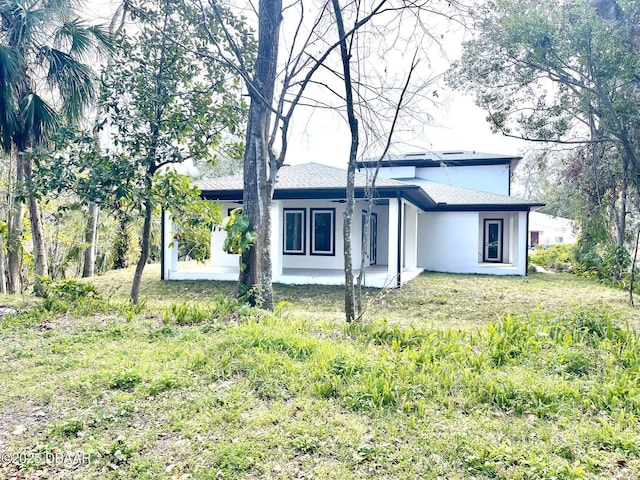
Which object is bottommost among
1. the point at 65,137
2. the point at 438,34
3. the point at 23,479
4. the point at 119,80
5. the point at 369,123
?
the point at 23,479

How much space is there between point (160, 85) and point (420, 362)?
6.33 meters

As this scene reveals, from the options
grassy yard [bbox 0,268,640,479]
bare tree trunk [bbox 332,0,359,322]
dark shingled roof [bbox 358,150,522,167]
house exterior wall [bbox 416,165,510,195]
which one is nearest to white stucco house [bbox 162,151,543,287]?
dark shingled roof [bbox 358,150,522,167]

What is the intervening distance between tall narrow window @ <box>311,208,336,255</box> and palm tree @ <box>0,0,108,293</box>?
26.6 ft

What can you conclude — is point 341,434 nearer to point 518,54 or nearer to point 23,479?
point 23,479

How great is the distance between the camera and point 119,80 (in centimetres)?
732

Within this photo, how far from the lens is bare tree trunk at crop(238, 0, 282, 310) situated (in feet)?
24.6

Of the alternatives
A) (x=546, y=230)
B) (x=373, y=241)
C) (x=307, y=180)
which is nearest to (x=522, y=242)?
(x=373, y=241)

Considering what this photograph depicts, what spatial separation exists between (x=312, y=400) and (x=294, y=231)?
11.9 m

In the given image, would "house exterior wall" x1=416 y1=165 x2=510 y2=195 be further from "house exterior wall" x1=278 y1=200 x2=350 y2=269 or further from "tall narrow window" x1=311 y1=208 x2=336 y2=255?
"tall narrow window" x1=311 y1=208 x2=336 y2=255

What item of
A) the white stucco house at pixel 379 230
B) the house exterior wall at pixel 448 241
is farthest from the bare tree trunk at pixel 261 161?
the house exterior wall at pixel 448 241

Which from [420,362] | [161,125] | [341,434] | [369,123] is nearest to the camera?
[341,434]

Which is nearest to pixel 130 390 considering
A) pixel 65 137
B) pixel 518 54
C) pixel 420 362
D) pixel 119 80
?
pixel 420 362

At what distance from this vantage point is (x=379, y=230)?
18000 mm

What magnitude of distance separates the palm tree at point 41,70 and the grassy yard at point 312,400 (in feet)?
13.2
